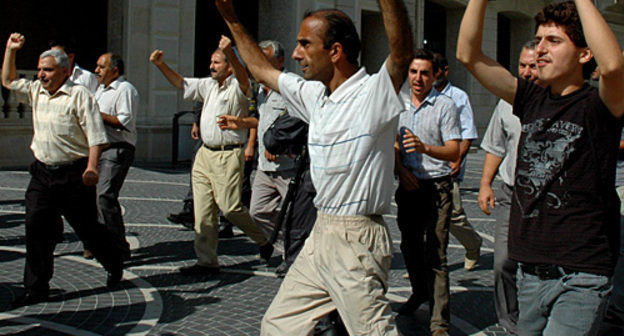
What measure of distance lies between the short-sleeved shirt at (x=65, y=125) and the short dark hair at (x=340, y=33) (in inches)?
114

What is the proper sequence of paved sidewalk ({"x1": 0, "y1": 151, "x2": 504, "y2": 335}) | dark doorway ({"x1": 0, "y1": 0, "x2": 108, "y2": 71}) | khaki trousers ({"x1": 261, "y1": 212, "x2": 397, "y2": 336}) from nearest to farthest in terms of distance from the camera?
khaki trousers ({"x1": 261, "y1": 212, "x2": 397, "y2": 336}), paved sidewalk ({"x1": 0, "y1": 151, "x2": 504, "y2": 335}), dark doorway ({"x1": 0, "y1": 0, "x2": 108, "y2": 71})

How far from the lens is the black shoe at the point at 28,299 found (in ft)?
17.2

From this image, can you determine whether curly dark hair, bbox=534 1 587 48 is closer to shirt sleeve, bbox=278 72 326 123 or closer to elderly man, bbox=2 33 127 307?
shirt sleeve, bbox=278 72 326 123

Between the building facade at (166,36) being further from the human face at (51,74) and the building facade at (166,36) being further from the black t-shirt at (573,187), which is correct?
the black t-shirt at (573,187)

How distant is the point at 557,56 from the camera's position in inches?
113

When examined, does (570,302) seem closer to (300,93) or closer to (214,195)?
(300,93)

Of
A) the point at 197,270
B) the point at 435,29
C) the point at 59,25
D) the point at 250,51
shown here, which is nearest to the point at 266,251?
the point at 197,270

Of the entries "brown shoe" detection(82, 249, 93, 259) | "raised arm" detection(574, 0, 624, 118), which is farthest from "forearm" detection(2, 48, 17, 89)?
"raised arm" detection(574, 0, 624, 118)

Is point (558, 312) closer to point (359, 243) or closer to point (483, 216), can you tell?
point (359, 243)

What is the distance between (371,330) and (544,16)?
1406mm

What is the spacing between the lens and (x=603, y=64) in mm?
2619

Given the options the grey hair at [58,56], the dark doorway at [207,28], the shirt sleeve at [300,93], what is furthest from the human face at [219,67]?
the dark doorway at [207,28]

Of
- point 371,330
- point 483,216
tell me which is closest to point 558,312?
point 371,330

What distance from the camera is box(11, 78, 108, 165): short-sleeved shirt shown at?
5641mm
